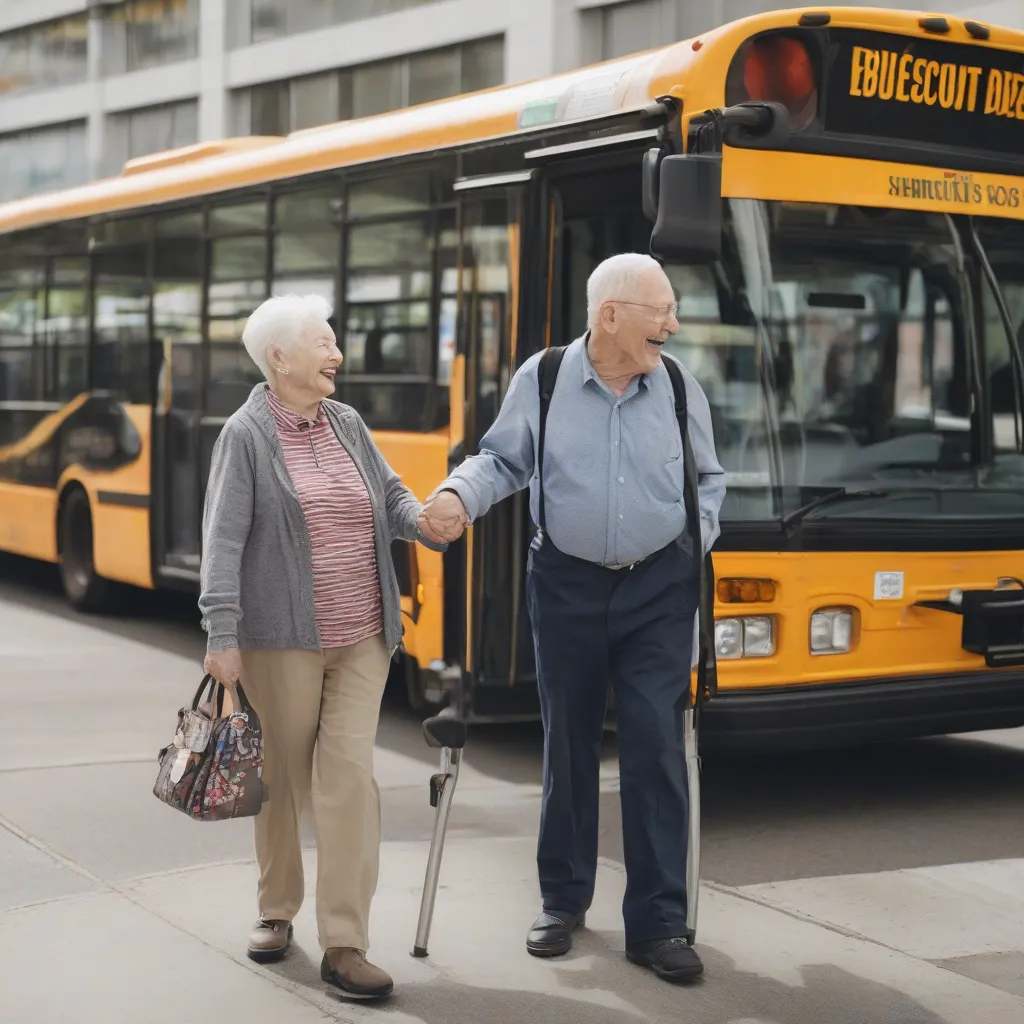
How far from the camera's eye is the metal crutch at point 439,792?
5.05 metres

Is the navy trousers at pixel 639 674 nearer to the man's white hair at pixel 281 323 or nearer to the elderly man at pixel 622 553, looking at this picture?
the elderly man at pixel 622 553

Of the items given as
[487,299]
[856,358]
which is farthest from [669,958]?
[487,299]

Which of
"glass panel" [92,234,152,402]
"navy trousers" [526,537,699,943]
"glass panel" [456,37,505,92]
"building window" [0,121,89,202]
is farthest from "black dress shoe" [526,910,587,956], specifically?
"building window" [0,121,89,202]

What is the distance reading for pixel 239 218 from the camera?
1006cm

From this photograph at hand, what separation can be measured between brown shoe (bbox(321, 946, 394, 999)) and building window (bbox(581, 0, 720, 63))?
66.0ft

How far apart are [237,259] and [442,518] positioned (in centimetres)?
553

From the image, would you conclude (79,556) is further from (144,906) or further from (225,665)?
(225,665)

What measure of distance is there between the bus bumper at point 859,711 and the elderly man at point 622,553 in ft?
4.77

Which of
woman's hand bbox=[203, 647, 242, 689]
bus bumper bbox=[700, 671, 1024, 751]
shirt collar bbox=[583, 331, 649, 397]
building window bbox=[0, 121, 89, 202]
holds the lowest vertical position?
bus bumper bbox=[700, 671, 1024, 751]

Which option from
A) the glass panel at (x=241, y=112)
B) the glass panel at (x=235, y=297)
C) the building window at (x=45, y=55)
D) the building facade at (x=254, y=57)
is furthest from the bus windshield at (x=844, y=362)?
the building window at (x=45, y=55)

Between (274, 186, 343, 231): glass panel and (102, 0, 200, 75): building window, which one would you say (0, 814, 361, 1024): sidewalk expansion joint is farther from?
(102, 0, 200, 75): building window

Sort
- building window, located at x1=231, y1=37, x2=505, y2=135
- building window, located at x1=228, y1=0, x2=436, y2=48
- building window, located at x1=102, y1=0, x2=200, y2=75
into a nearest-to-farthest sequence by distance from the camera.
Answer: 1. building window, located at x1=231, y1=37, x2=505, y2=135
2. building window, located at x1=228, y1=0, x2=436, y2=48
3. building window, located at x1=102, y1=0, x2=200, y2=75

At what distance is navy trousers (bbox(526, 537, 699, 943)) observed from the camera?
16.3ft

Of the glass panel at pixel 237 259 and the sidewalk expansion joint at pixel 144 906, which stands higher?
the glass panel at pixel 237 259
